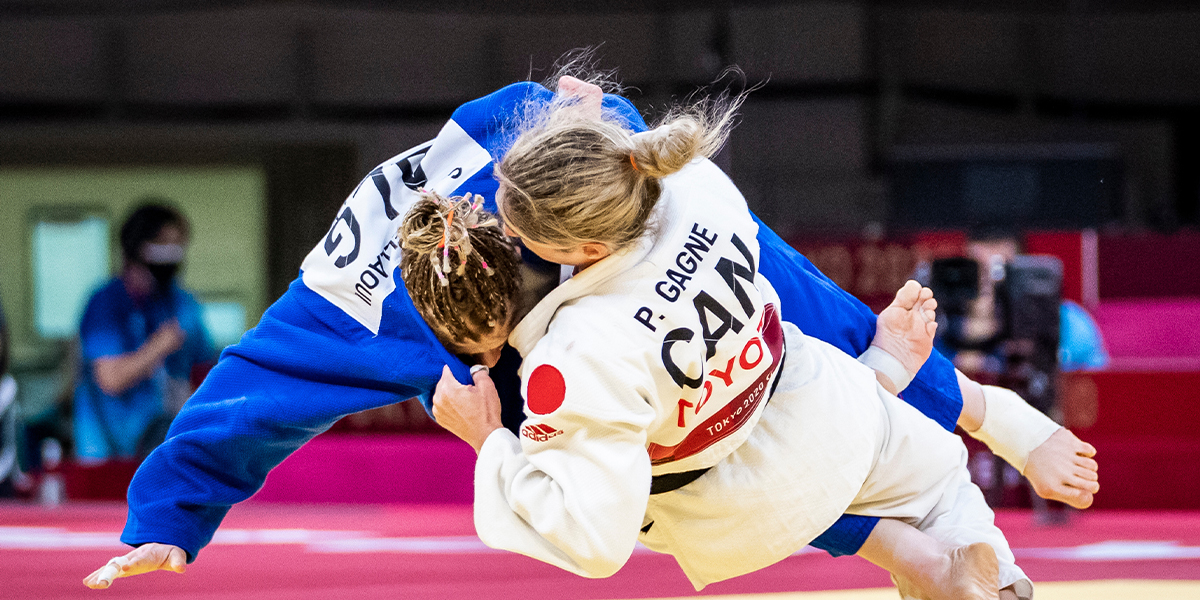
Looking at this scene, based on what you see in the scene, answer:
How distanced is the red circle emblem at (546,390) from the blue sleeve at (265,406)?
15.3 inches

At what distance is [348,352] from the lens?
1600 millimetres

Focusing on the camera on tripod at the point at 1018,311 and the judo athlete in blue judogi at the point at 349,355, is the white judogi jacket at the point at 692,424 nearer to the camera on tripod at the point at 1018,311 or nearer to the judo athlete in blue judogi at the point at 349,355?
the judo athlete in blue judogi at the point at 349,355

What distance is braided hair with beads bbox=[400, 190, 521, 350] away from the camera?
120 cm

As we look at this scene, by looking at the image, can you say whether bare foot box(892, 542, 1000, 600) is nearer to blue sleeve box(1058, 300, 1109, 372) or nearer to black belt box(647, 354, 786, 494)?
black belt box(647, 354, 786, 494)

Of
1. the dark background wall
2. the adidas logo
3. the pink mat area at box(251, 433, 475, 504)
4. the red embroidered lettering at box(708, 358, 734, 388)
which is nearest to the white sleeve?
the adidas logo

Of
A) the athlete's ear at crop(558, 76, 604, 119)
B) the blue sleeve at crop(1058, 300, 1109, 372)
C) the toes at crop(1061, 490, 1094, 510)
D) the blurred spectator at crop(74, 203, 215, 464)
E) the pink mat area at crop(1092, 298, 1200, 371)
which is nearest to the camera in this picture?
the athlete's ear at crop(558, 76, 604, 119)

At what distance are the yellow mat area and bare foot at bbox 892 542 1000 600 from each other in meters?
0.71

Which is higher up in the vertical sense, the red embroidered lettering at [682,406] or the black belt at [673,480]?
the red embroidered lettering at [682,406]

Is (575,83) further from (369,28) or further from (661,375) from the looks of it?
(369,28)

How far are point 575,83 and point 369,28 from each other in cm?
619

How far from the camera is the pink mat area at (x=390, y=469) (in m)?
3.51

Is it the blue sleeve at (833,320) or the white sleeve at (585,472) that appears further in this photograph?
the blue sleeve at (833,320)

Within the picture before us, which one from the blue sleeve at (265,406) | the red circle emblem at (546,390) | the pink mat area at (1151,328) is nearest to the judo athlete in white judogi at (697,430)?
the red circle emblem at (546,390)

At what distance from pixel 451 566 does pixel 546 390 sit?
145 centimetres
